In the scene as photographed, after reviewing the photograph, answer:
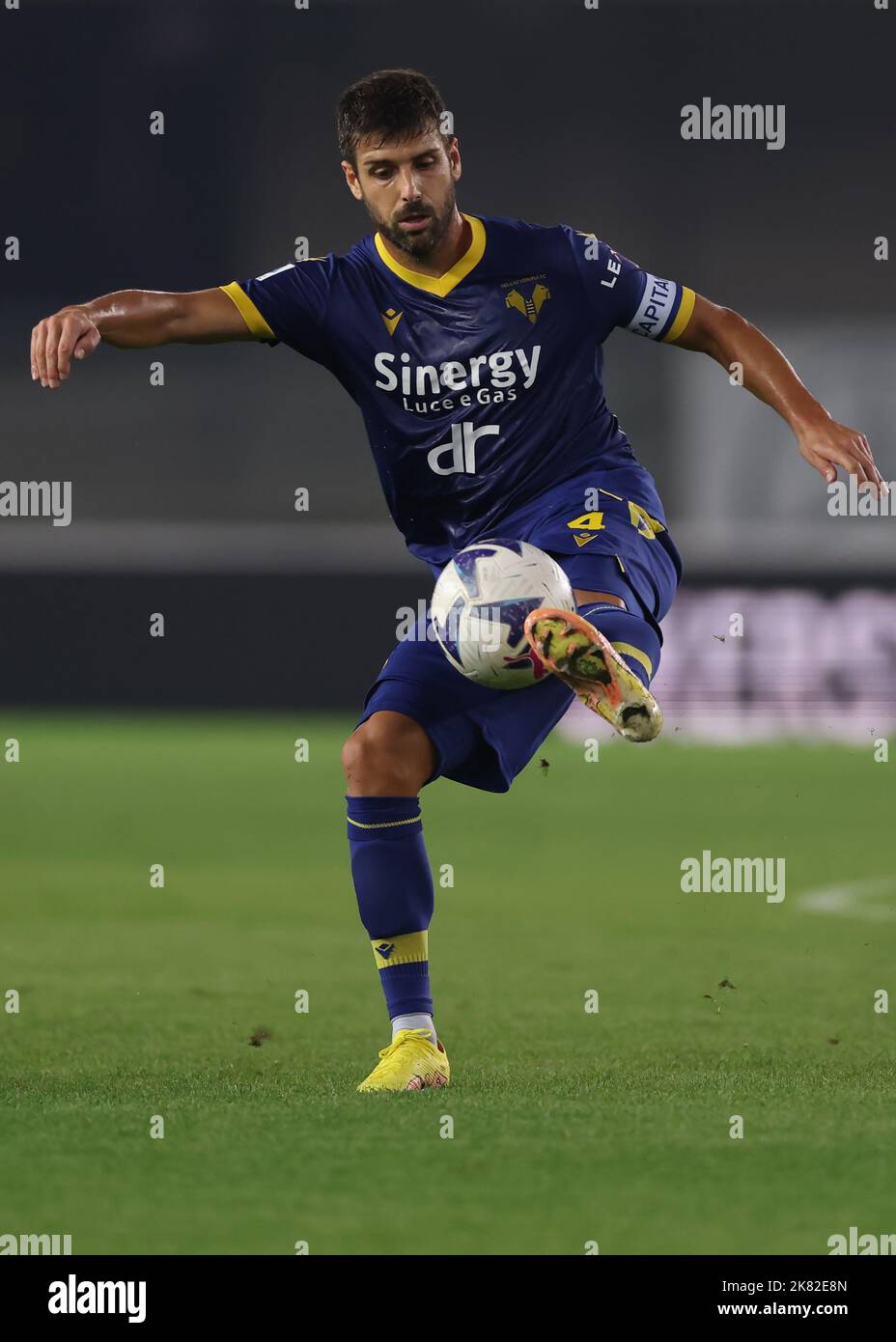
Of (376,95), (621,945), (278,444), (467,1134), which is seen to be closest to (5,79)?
(278,444)

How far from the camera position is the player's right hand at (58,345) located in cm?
472

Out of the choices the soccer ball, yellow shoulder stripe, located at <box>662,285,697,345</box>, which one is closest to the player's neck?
yellow shoulder stripe, located at <box>662,285,697,345</box>

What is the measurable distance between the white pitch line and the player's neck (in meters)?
4.15

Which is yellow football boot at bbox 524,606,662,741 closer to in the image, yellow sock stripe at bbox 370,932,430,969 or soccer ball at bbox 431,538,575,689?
soccer ball at bbox 431,538,575,689

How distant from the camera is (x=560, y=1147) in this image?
391cm

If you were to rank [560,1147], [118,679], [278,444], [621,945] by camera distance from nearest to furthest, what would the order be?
[560,1147] < [621,945] < [118,679] < [278,444]

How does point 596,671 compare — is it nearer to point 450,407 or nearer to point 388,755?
point 388,755

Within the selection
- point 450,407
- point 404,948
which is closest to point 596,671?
point 404,948

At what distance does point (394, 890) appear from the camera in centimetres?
497

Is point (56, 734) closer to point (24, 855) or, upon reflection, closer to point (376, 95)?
point (24, 855)

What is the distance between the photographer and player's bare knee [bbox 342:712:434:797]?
488cm

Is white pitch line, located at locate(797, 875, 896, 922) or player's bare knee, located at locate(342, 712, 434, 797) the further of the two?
white pitch line, located at locate(797, 875, 896, 922)

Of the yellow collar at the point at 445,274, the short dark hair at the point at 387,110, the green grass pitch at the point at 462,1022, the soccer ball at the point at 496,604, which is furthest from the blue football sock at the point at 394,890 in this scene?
the short dark hair at the point at 387,110

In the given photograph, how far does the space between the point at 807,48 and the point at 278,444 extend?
247 inches
